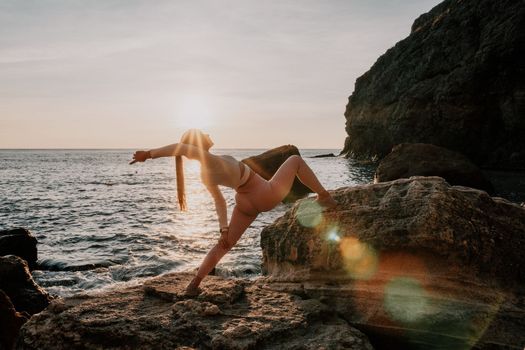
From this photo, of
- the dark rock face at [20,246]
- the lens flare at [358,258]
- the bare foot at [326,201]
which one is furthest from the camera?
the dark rock face at [20,246]

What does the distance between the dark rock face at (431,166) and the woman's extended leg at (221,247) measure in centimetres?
1476

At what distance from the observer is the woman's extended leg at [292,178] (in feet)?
16.2

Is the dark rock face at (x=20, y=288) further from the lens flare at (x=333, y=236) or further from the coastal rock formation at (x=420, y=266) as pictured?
the lens flare at (x=333, y=236)

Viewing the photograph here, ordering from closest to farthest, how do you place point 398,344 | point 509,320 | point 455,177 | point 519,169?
1. point 509,320
2. point 398,344
3. point 455,177
4. point 519,169

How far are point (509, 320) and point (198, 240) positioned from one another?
11.7 meters

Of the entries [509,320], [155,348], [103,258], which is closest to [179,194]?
[155,348]

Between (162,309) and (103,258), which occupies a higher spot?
(162,309)

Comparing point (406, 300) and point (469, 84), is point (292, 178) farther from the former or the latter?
point (469, 84)

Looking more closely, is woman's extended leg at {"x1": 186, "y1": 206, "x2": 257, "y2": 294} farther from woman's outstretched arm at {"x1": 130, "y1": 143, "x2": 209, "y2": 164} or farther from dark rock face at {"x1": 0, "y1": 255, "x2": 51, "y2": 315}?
dark rock face at {"x1": 0, "y1": 255, "x2": 51, "y2": 315}

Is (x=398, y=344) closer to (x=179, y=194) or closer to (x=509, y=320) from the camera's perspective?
(x=509, y=320)

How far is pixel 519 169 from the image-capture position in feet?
106

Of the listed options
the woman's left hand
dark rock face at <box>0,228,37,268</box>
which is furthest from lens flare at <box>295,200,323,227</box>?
dark rock face at <box>0,228,37,268</box>

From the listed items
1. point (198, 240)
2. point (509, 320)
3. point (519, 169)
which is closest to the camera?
point (509, 320)

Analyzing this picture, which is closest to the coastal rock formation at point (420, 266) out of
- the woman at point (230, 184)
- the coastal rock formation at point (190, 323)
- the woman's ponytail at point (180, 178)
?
the coastal rock formation at point (190, 323)
